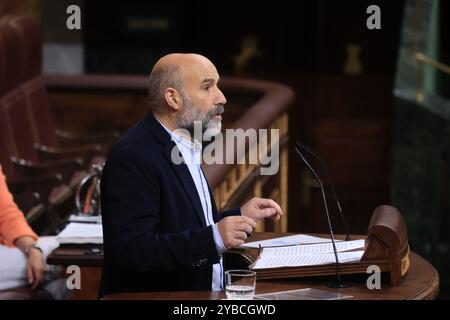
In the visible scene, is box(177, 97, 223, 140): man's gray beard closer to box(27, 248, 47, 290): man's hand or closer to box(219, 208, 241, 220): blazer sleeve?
box(219, 208, 241, 220): blazer sleeve

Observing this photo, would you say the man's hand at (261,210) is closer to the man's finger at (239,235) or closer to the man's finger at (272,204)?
the man's finger at (272,204)

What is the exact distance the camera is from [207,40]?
962 cm

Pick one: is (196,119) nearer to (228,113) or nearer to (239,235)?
(239,235)

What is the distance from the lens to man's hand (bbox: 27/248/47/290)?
350 cm

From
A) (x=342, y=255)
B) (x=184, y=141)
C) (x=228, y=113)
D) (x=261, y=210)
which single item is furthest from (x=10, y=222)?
(x=228, y=113)

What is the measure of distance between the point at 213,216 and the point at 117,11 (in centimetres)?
685

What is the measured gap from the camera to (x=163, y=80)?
2529 millimetres

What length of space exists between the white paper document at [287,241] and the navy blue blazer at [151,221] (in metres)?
0.28

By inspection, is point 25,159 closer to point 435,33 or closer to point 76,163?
point 76,163

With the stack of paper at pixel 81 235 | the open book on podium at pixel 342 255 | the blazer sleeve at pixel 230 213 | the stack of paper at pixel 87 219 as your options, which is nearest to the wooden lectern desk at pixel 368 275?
the open book on podium at pixel 342 255

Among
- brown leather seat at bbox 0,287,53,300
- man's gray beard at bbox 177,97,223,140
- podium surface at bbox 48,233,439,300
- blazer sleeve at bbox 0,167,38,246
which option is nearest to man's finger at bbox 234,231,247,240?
podium surface at bbox 48,233,439,300

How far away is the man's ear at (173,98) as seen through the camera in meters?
2.52

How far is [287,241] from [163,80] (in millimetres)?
616

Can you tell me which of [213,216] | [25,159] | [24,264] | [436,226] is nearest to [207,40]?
[436,226]
